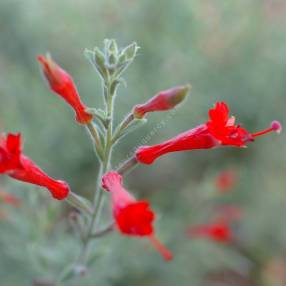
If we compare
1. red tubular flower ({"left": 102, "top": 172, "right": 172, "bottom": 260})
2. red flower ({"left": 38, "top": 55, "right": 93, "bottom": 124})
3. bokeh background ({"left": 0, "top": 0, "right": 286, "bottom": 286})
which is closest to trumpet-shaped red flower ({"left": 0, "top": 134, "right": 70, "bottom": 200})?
red flower ({"left": 38, "top": 55, "right": 93, "bottom": 124})

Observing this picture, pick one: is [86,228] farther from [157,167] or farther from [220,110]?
[157,167]

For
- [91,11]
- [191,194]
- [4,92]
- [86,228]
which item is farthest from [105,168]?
[91,11]

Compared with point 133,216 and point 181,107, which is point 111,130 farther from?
point 181,107

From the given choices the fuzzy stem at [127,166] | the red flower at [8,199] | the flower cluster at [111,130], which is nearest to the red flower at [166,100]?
the flower cluster at [111,130]

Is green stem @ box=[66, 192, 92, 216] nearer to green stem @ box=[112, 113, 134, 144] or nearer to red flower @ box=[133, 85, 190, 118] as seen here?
green stem @ box=[112, 113, 134, 144]

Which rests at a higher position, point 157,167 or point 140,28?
point 140,28

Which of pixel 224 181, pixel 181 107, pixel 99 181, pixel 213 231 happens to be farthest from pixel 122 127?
pixel 181 107
